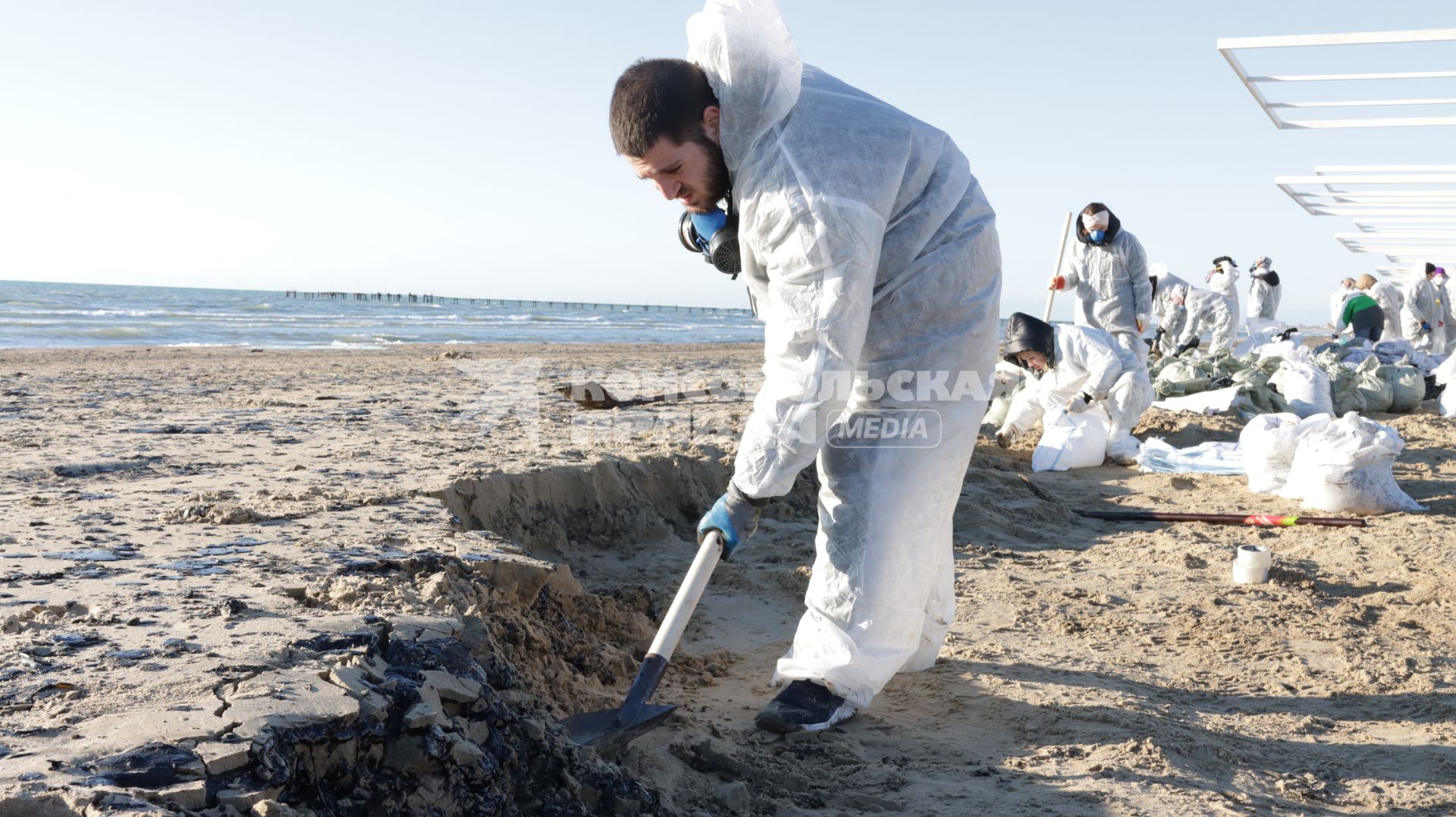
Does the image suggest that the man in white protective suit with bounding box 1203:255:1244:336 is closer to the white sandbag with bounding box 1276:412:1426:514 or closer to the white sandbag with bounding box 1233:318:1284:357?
the white sandbag with bounding box 1233:318:1284:357

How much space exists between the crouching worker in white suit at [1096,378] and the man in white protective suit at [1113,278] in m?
1.06

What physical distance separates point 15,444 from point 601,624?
381cm

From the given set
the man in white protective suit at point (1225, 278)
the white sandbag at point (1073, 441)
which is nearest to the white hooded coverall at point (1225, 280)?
the man in white protective suit at point (1225, 278)

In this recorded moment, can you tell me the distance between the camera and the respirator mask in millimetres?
2648

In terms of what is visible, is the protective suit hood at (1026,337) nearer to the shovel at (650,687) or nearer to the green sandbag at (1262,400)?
the green sandbag at (1262,400)

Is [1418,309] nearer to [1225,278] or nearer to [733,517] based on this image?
[1225,278]

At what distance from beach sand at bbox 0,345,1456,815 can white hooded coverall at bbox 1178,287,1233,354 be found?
8.73 m

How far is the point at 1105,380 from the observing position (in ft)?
22.1

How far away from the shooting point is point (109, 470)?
452cm

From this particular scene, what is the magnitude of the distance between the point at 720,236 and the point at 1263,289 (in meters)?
16.1

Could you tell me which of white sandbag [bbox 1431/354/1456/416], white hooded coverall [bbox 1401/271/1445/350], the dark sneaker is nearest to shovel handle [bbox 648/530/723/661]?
the dark sneaker

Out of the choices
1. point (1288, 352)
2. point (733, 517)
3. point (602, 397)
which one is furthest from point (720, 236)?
point (1288, 352)

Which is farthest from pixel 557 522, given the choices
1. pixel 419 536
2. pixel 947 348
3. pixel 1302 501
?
pixel 1302 501

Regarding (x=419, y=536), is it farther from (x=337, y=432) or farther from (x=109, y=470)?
(x=337, y=432)
